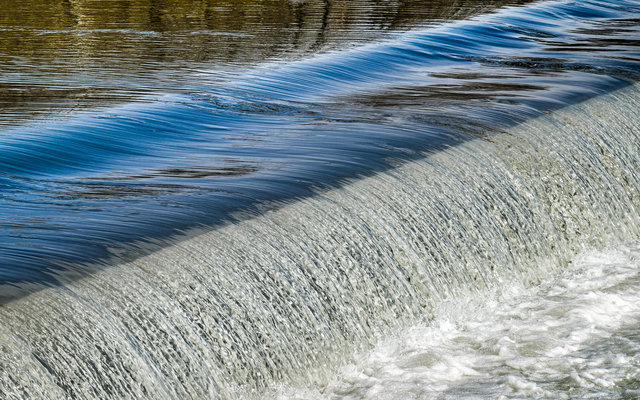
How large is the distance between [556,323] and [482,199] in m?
1.08

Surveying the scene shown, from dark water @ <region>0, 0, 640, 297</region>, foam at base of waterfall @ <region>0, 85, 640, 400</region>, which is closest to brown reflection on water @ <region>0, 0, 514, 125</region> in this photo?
dark water @ <region>0, 0, 640, 297</region>

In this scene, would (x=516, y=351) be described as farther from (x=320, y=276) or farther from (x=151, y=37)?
(x=151, y=37)

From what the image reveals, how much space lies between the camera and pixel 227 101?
8.46m

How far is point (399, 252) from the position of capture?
18.6 feet

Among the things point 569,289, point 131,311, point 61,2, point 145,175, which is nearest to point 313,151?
point 145,175

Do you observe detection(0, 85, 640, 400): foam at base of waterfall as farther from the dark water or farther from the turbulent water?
the dark water

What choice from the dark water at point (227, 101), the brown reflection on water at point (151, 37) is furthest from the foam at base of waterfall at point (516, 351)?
the brown reflection on water at point (151, 37)

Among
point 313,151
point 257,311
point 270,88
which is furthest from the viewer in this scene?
point 270,88

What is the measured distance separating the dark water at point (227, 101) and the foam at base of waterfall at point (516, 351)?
3.70 ft

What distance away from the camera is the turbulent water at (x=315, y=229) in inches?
176

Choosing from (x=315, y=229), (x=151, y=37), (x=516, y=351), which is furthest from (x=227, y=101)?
(x=151, y=37)

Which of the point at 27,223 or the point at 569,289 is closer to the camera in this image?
the point at 27,223

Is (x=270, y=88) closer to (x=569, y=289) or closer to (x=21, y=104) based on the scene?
(x=21, y=104)

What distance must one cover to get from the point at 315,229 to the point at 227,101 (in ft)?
10.9
